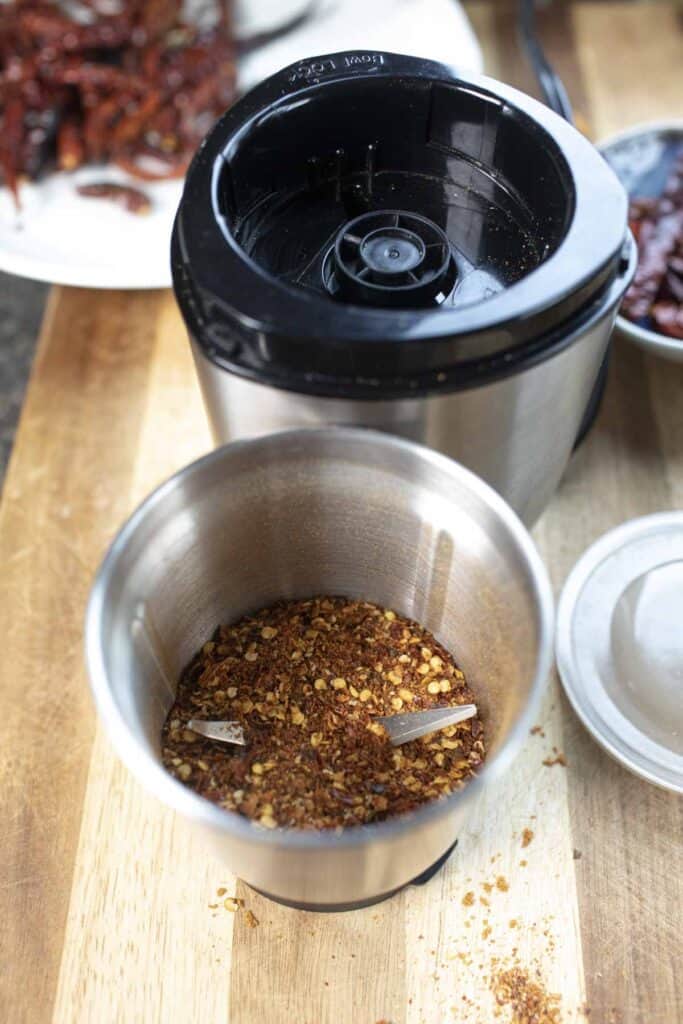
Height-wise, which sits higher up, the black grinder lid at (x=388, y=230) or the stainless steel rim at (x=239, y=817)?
the black grinder lid at (x=388, y=230)

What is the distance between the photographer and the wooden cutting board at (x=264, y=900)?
2.18ft

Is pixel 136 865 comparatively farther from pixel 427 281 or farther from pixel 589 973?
pixel 427 281

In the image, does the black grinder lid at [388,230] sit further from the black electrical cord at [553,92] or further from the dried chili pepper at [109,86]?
the dried chili pepper at [109,86]

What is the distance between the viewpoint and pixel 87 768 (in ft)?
2.50

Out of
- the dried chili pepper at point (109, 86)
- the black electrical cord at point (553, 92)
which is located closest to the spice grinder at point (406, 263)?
the black electrical cord at point (553, 92)

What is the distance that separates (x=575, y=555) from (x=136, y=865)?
441 mm

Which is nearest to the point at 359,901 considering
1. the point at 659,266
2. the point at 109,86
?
the point at 659,266

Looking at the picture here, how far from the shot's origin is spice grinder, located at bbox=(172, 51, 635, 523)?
590 millimetres

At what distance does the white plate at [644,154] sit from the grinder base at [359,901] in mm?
706

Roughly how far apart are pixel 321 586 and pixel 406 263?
0.26 meters

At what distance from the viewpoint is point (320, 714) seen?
0.69 meters

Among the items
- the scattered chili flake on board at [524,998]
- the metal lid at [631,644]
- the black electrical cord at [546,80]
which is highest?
the black electrical cord at [546,80]

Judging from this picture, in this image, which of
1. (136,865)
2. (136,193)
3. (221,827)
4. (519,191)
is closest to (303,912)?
(136,865)

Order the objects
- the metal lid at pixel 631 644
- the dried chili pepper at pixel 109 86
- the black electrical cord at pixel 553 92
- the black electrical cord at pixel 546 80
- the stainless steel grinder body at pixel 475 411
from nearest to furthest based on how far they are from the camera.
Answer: the stainless steel grinder body at pixel 475 411 → the metal lid at pixel 631 644 → the black electrical cord at pixel 553 92 → the black electrical cord at pixel 546 80 → the dried chili pepper at pixel 109 86
